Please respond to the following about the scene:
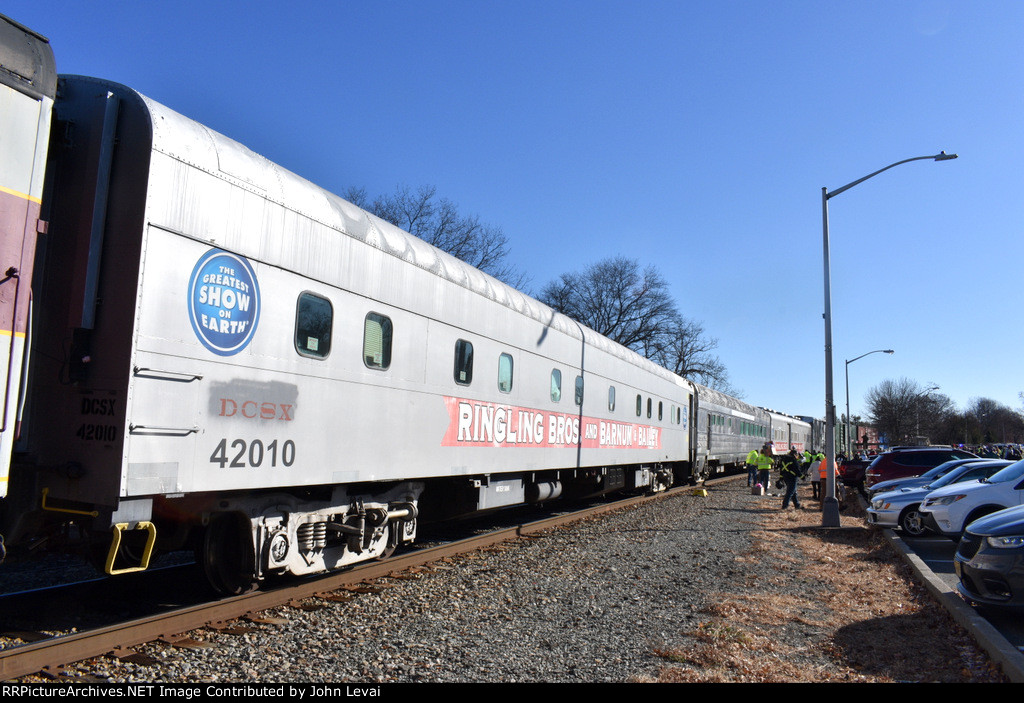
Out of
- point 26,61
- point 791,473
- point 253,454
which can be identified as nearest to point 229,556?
point 253,454

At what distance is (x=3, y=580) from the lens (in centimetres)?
751

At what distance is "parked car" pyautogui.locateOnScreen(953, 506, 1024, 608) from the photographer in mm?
6445

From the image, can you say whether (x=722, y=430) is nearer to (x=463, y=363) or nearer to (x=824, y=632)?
(x=463, y=363)

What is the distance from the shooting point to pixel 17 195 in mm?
4551

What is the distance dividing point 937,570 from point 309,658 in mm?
8526

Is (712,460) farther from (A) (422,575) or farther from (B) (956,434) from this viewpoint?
(B) (956,434)

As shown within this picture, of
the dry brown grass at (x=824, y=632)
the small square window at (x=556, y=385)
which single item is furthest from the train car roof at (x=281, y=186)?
the dry brown grass at (x=824, y=632)

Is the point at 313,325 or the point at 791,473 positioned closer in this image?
the point at 313,325

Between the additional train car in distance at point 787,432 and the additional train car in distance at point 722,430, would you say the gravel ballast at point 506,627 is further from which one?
the additional train car in distance at point 787,432

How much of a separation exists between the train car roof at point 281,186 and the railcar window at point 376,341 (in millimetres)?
747

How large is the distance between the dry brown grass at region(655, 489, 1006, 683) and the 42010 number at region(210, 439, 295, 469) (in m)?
3.32

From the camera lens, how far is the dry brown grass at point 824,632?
17.0 feet

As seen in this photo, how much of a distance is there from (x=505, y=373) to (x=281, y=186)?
460cm

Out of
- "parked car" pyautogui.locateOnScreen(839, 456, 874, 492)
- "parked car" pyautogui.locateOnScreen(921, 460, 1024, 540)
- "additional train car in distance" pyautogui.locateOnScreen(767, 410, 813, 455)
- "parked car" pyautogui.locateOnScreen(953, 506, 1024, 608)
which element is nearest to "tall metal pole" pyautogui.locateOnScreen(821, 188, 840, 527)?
"parked car" pyautogui.locateOnScreen(921, 460, 1024, 540)
